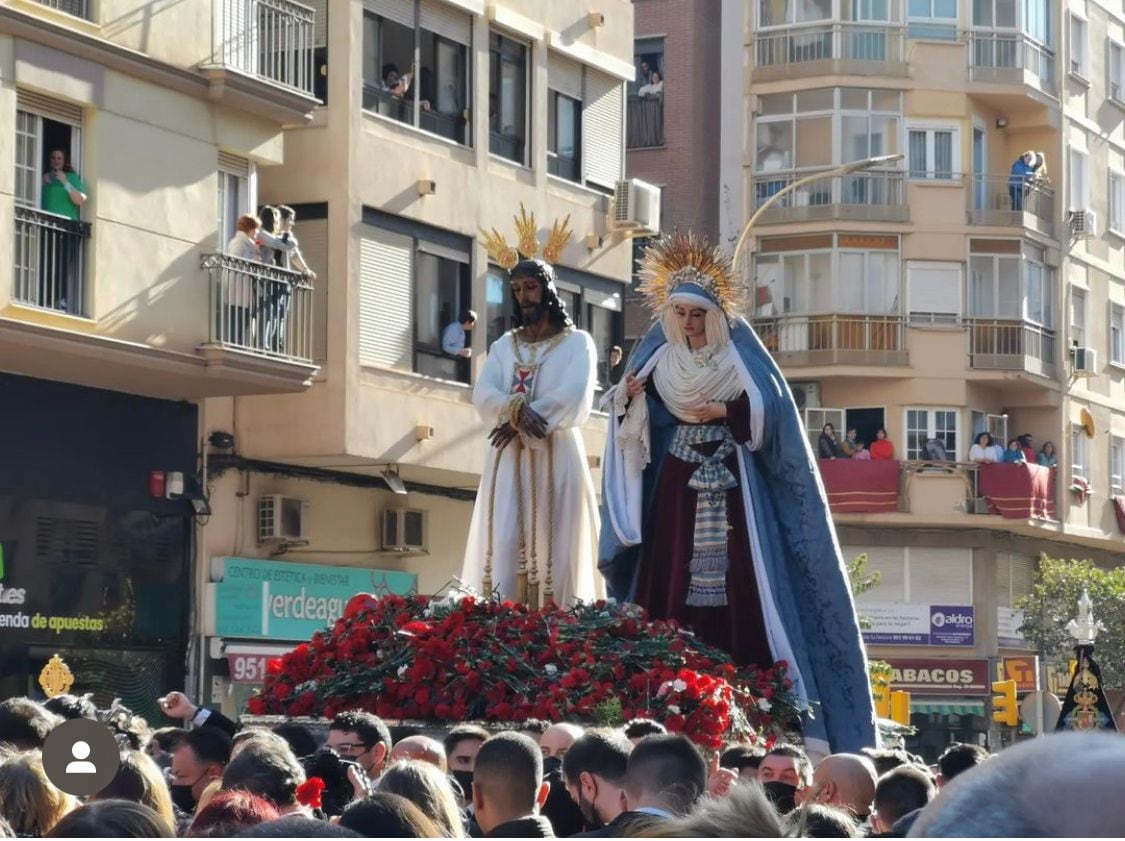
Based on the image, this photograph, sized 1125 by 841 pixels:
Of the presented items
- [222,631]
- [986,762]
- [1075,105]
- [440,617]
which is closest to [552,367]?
[440,617]

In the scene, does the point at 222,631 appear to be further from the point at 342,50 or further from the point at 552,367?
the point at 552,367

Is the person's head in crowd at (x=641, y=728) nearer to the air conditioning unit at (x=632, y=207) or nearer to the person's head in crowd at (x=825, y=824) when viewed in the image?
the person's head in crowd at (x=825, y=824)

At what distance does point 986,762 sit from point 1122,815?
6.2 inches

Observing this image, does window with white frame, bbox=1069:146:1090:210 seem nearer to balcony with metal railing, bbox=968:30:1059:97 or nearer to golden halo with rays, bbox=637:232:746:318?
balcony with metal railing, bbox=968:30:1059:97

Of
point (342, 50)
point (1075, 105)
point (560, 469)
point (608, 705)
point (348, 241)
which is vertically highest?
point (1075, 105)

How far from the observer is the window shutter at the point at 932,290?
143ft

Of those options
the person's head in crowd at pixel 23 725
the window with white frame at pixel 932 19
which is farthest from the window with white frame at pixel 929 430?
the person's head in crowd at pixel 23 725

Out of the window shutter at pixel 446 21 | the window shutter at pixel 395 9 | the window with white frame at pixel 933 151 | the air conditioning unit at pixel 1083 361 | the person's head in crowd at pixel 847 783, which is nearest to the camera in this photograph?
the person's head in crowd at pixel 847 783

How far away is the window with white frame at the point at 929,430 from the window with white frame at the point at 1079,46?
307 inches

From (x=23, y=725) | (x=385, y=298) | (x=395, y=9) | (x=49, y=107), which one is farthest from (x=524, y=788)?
(x=395, y=9)

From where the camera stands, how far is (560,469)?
522 inches

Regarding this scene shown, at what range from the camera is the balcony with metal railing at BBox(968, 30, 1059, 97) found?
44000 mm

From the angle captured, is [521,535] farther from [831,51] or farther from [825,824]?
[831,51]

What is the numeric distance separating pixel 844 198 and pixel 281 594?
20300 millimetres
